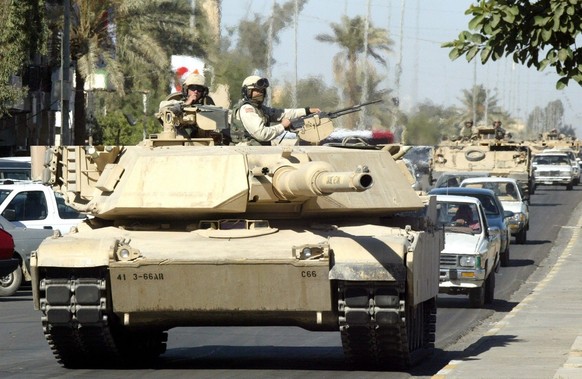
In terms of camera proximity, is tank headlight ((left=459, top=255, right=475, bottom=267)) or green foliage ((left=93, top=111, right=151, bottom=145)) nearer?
tank headlight ((left=459, top=255, right=475, bottom=267))

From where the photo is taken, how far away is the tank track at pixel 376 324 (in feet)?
36.4

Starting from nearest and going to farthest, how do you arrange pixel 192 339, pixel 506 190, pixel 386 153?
1. pixel 386 153
2. pixel 192 339
3. pixel 506 190

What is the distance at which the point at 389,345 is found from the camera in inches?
455

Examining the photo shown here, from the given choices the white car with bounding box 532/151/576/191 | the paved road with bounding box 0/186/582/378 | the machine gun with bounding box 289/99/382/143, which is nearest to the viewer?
the paved road with bounding box 0/186/582/378

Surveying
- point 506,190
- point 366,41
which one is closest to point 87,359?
point 506,190

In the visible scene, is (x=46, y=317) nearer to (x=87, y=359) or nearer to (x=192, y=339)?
(x=87, y=359)

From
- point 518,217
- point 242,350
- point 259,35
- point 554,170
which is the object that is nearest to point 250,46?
point 259,35

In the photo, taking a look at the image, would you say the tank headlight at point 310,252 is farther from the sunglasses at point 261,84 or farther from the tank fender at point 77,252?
the sunglasses at point 261,84

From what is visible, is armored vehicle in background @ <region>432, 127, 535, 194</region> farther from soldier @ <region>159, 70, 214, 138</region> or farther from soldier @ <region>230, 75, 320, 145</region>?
soldier @ <region>230, 75, 320, 145</region>

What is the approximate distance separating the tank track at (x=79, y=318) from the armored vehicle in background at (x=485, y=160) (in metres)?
30.4

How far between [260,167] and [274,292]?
3.80ft

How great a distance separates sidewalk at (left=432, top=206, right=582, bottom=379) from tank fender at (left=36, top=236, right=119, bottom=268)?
9.13 feet

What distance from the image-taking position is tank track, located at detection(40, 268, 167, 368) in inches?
446

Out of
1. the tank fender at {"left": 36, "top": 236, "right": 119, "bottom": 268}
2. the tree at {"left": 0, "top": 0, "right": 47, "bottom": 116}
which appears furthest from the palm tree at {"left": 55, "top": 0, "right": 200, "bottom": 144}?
the tank fender at {"left": 36, "top": 236, "right": 119, "bottom": 268}
